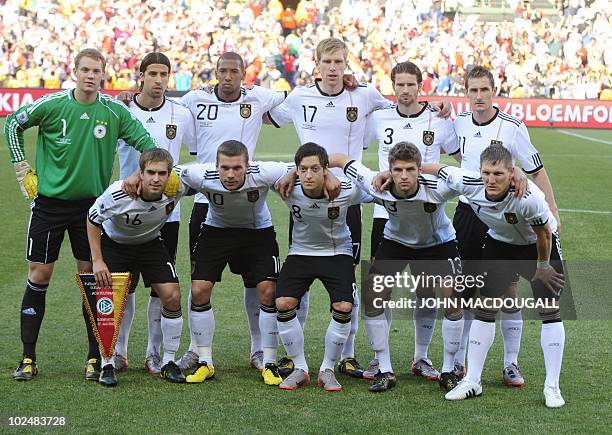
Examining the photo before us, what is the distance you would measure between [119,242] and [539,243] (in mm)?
2798

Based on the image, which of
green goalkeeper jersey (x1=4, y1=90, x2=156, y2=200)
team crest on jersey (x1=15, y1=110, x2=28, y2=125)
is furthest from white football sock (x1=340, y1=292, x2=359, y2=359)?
team crest on jersey (x1=15, y1=110, x2=28, y2=125)

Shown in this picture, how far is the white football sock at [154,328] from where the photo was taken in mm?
6988

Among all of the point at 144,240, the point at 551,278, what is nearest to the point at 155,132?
A: the point at 144,240

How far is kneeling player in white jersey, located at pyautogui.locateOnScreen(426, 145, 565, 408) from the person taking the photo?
19.2 ft

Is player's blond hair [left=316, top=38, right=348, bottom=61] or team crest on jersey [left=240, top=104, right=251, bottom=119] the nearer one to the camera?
player's blond hair [left=316, top=38, right=348, bottom=61]

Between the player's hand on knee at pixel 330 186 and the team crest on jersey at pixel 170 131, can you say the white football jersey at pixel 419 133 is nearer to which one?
the player's hand on knee at pixel 330 186

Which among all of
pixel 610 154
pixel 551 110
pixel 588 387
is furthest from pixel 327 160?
pixel 551 110

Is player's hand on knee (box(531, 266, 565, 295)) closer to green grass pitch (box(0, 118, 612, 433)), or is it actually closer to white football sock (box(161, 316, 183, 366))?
green grass pitch (box(0, 118, 612, 433))

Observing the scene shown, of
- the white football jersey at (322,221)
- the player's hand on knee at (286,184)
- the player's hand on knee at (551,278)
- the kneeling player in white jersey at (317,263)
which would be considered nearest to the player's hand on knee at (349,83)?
the white football jersey at (322,221)

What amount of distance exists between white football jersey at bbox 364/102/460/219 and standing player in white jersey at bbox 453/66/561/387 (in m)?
0.12

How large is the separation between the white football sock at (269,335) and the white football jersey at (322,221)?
0.47 m

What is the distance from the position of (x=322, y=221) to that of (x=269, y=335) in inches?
34.4

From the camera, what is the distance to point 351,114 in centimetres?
729

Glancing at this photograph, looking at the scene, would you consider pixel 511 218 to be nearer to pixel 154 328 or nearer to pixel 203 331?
pixel 203 331
